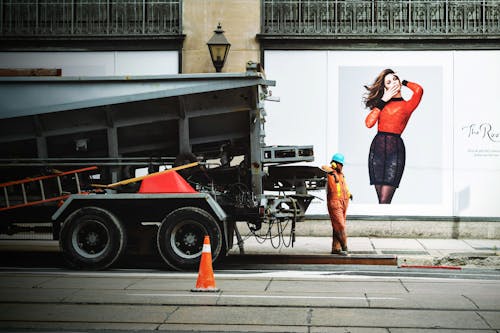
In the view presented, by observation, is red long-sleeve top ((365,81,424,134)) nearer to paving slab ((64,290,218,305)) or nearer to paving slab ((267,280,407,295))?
paving slab ((267,280,407,295))

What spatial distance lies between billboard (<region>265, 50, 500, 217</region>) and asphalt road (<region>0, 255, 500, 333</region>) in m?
5.44

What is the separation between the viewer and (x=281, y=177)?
1425 centimetres

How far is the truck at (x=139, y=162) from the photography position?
1299 cm

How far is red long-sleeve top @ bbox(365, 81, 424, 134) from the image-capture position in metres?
18.5

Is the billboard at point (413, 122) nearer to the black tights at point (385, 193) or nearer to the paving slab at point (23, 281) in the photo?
the black tights at point (385, 193)

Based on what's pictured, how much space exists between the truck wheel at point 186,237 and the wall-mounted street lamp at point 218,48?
19.8ft

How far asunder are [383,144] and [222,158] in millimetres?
5833

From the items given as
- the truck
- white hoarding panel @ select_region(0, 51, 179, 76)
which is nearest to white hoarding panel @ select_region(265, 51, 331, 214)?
white hoarding panel @ select_region(0, 51, 179, 76)

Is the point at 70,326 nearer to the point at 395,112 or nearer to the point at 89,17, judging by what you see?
the point at 395,112

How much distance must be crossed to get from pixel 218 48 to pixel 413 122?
174 inches

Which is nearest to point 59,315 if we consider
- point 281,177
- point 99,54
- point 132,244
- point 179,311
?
point 179,311

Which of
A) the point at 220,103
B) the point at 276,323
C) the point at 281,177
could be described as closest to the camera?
the point at 276,323

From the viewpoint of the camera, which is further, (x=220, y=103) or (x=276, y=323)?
(x=220, y=103)

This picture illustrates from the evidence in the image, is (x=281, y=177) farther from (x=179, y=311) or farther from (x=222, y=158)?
(x=179, y=311)
